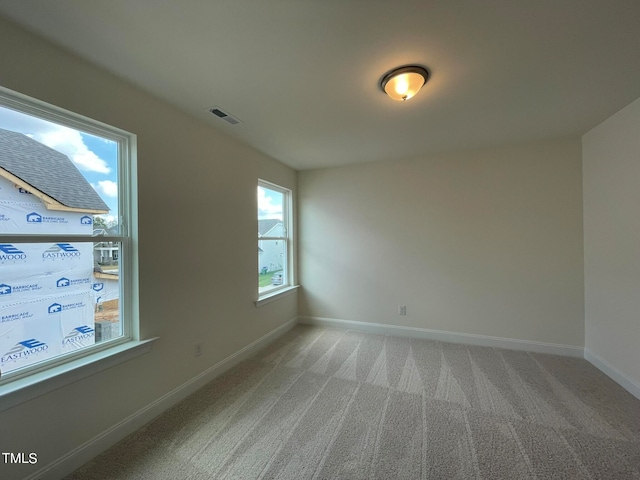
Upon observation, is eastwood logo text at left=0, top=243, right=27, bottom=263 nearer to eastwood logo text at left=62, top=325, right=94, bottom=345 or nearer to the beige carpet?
eastwood logo text at left=62, top=325, right=94, bottom=345

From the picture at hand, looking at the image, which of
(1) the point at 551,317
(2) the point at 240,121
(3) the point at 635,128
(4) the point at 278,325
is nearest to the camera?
(3) the point at 635,128

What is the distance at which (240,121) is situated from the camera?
2316mm

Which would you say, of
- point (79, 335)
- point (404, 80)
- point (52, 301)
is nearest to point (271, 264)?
point (79, 335)

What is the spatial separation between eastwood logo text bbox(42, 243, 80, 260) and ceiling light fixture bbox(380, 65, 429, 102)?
230 cm

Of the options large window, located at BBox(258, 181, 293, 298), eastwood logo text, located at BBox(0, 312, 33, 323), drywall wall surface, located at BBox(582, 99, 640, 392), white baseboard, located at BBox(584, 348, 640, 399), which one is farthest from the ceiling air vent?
white baseboard, located at BBox(584, 348, 640, 399)

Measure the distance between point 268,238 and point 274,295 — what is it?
765 mm

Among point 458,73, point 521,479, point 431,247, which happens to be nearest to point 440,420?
point 521,479

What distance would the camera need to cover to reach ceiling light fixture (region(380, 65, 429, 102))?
5.27 feet

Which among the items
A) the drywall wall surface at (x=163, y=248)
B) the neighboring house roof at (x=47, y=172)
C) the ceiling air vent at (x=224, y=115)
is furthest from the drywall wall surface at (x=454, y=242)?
the neighboring house roof at (x=47, y=172)

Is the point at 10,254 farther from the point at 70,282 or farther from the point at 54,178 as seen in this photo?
the point at 54,178

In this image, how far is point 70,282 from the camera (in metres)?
1.57

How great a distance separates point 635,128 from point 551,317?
196 centimetres

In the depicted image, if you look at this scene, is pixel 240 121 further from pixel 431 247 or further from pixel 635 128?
pixel 635 128

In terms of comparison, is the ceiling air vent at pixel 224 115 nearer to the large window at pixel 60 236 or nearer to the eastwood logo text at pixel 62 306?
the large window at pixel 60 236
